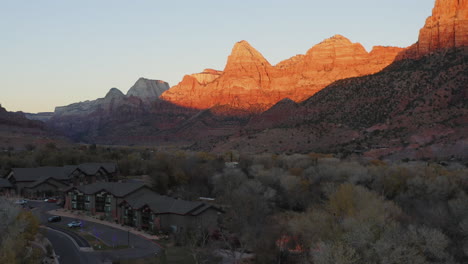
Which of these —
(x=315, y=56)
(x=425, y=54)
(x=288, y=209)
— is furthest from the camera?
(x=315, y=56)

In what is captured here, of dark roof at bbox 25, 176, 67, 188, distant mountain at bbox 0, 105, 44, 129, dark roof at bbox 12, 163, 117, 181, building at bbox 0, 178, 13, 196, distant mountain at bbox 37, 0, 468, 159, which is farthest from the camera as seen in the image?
distant mountain at bbox 0, 105, 44, 129

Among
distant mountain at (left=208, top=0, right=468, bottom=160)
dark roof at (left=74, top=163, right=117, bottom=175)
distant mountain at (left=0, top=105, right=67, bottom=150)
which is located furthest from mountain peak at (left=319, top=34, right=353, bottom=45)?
dark roof at (left=74, top=163, right=117, bottom=175)

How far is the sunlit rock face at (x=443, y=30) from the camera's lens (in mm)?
98625

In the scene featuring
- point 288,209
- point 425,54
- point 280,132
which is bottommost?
point 288,209

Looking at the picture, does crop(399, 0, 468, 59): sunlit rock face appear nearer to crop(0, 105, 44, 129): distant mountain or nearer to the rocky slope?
the rocky slope

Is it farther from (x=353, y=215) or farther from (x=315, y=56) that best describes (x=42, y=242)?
(x=315, y=56)

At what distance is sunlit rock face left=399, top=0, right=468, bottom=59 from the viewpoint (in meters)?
98.6

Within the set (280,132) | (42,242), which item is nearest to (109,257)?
(42,242)

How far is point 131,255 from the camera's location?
37.7 m

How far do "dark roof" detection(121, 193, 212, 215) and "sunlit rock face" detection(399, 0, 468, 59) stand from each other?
74594mm

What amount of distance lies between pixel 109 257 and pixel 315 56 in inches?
6029

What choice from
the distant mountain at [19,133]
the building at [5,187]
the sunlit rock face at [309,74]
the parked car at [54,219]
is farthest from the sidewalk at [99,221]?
the sunlit rock face at [309,74]

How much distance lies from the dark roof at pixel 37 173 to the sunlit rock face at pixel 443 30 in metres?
77.8

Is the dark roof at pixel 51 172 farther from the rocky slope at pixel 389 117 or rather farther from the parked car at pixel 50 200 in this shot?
the rocky slope at pixel 389 117
